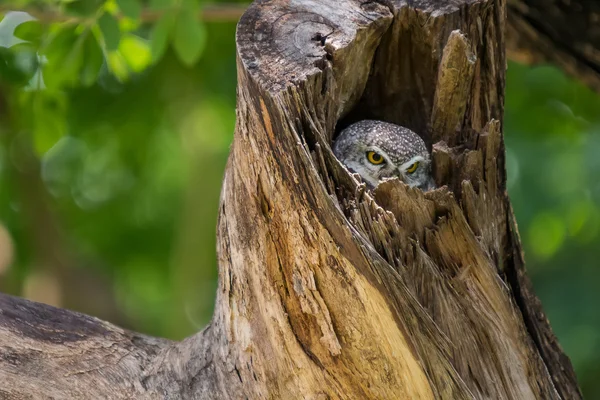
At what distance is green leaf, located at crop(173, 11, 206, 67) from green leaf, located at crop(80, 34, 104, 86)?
37cm

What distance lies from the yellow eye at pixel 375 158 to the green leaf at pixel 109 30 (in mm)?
1303

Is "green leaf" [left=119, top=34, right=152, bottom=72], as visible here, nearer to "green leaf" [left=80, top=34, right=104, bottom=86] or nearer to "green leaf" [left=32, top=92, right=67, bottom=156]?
"green leaf" [left=32, top=92, right=67, bottom=156]

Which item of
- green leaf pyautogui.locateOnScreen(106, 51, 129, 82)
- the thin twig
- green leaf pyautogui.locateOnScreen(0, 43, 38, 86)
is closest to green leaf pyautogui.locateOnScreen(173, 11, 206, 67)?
the thin twig

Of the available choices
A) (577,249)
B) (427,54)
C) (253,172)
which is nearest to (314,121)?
(253,172)

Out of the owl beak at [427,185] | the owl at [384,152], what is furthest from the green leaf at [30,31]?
the owl beak at [427,185]

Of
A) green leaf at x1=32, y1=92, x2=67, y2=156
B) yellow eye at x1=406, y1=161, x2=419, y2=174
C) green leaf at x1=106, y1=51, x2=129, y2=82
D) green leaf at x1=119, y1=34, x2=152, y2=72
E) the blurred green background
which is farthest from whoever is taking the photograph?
the blurred green background

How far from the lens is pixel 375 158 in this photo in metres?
3.82

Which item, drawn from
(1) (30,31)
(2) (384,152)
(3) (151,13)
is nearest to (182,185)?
(3) (151,13)

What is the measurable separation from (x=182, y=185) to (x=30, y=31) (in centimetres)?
370

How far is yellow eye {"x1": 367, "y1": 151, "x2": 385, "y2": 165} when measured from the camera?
Answer: 3.77 metres

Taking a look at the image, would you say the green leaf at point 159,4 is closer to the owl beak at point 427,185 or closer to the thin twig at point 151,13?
the thin twig at point 151,13

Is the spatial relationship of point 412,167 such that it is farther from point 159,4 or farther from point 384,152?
point 159,4

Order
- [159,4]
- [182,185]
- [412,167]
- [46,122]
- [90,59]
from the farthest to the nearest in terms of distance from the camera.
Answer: [182,185] < [46,122] < [412,167] < [90,59] < [159,4]

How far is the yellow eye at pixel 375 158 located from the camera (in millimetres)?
3771
